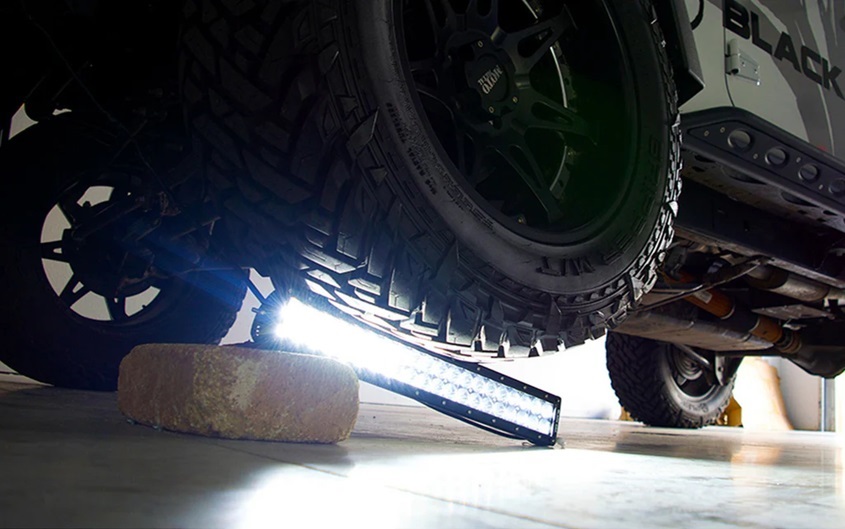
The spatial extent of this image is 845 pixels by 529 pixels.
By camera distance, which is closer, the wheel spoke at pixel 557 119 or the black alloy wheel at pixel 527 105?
the black alloy wheel at pixel 527 105

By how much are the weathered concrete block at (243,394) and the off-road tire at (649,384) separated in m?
2.81

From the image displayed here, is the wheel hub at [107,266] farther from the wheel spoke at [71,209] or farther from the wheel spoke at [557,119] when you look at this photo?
the wheel spoke at [557,119]

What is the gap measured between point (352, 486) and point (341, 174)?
1.61 feet

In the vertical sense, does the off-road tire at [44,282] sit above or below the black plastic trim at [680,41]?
below

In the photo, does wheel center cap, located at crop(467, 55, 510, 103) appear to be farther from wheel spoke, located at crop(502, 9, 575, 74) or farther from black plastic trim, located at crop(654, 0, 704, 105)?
black plastic trim, located at crop(654, 0, 704, 105)

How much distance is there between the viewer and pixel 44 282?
6.14 ft

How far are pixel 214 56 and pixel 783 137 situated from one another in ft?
4.91

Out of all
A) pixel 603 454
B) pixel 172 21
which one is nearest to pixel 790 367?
pixel 603 454

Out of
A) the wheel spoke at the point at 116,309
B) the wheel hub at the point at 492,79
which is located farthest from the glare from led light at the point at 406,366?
the wheel spoke at the point at 116,309

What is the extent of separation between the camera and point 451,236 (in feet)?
3.83

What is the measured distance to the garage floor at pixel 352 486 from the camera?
1.87 ft

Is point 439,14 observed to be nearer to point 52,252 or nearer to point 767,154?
point 767,154

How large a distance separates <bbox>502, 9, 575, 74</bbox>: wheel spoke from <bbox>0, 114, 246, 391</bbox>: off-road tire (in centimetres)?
108

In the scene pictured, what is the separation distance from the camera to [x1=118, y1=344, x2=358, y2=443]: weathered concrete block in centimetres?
117
